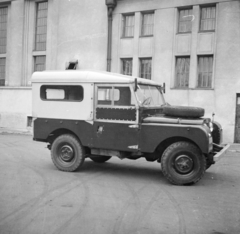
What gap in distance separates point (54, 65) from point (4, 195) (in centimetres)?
1677

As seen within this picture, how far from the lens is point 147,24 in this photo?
63.0 feet

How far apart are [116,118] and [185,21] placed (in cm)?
1159

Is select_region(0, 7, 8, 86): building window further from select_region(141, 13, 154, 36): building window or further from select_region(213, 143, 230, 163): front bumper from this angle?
select_region(213, 143, 230, 163): front bumper

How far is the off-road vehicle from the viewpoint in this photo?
7492 mm

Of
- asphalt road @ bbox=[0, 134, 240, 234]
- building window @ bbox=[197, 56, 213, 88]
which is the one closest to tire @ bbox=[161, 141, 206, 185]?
asphalt road @ bbox=[0, 134, 240, 234]

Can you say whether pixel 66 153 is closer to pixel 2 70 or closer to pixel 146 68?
pixel 146 68

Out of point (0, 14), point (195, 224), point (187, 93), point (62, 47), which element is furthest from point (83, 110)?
point (0, 14)

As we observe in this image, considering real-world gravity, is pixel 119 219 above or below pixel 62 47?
below

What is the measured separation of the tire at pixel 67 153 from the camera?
8.64 m

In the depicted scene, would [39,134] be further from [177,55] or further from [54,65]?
[54,65]

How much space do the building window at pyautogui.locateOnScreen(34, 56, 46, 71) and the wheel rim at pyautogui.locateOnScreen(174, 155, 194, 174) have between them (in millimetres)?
17608

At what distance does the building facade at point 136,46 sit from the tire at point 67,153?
10155 mm

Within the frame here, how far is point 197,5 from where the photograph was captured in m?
17.5

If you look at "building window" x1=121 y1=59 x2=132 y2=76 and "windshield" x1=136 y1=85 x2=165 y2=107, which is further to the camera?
"building window" x1=121 y1=59 x2=132 y2=76
